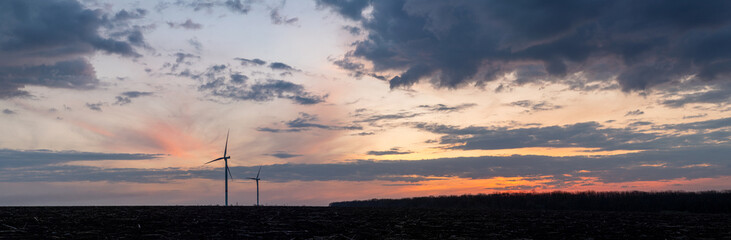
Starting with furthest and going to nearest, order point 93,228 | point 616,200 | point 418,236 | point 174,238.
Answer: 1. point 616,200
2. point 93,228
3. point 418,236
4. point 174,238

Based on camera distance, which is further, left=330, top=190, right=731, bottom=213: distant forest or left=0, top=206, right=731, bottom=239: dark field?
left=330, top=190, right=731, bottom=213: distant forest

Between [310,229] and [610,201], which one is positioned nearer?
[310,229]

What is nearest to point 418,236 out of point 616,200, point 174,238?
point 174,238

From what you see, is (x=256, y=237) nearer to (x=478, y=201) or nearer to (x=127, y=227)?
(x=127, y=227)

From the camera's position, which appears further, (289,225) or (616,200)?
(616,200)

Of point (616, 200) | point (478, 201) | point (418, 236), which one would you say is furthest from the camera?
point (478, 201)

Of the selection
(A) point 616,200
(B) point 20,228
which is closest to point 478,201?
(A) point 616,200

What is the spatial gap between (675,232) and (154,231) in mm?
28365

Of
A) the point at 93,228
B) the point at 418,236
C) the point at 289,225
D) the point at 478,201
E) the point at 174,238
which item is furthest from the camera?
the point at 478,201

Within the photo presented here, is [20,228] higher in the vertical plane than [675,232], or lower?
higher

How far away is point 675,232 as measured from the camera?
2989 centimetres

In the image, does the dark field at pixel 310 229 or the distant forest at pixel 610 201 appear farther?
the distant forest at pixel 610 201

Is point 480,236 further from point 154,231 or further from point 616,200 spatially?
point 616,200

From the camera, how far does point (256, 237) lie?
84.0ft
